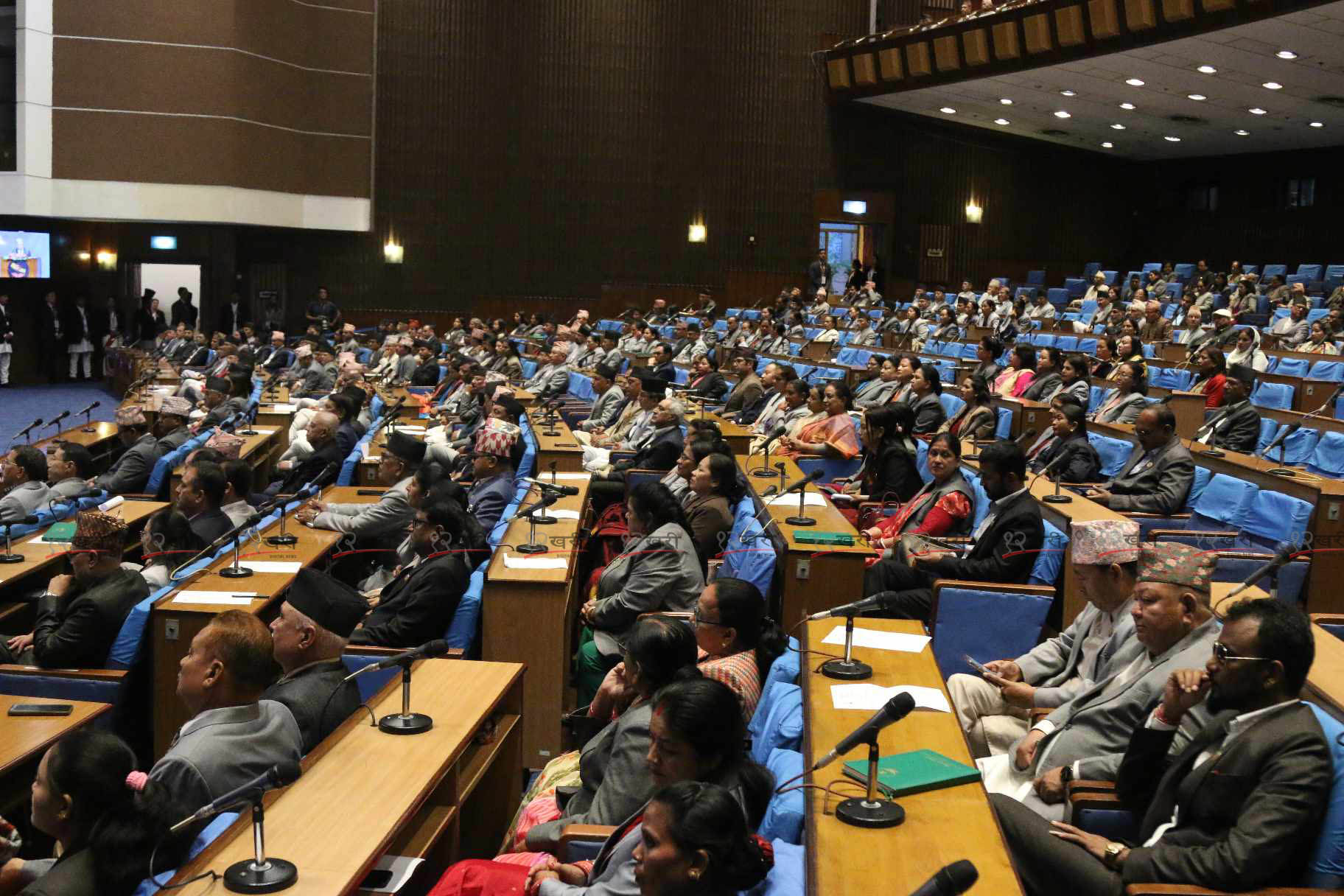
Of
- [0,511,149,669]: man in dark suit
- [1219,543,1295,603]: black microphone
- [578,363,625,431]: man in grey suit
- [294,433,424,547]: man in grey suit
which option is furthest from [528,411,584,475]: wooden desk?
[1219,543,1295,603]: black microphone

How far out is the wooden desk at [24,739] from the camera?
3570mm

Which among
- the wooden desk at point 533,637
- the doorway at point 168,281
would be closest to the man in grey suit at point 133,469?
the wooden desk at point 533,637

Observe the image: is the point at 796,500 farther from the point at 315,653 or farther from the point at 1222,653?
the point at 1222,653

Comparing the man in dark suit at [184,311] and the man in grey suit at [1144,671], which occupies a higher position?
the man in dark suit at [184,311]

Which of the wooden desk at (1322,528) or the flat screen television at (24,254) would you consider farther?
the flat screen television at (24,254)

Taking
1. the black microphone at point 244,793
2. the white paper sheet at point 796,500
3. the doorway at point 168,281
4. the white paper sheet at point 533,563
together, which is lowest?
the white paper sheet at point 533,563

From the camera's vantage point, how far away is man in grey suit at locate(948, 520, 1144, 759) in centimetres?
367

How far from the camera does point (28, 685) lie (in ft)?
14.5

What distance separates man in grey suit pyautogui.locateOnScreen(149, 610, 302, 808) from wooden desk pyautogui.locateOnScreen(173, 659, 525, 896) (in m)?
0.12

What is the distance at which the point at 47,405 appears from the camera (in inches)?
679

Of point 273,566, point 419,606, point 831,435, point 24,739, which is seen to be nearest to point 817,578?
point 419,606

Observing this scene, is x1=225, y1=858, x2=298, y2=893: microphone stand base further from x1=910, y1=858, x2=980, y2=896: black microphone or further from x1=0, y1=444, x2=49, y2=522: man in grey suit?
x1=0, y1=444, x2=49, y2=522: man in grey suit

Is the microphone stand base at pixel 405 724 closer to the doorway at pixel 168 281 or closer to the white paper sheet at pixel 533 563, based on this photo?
the white paper sheet at pixel 533 563

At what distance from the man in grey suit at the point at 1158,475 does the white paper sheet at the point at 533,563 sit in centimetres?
285
